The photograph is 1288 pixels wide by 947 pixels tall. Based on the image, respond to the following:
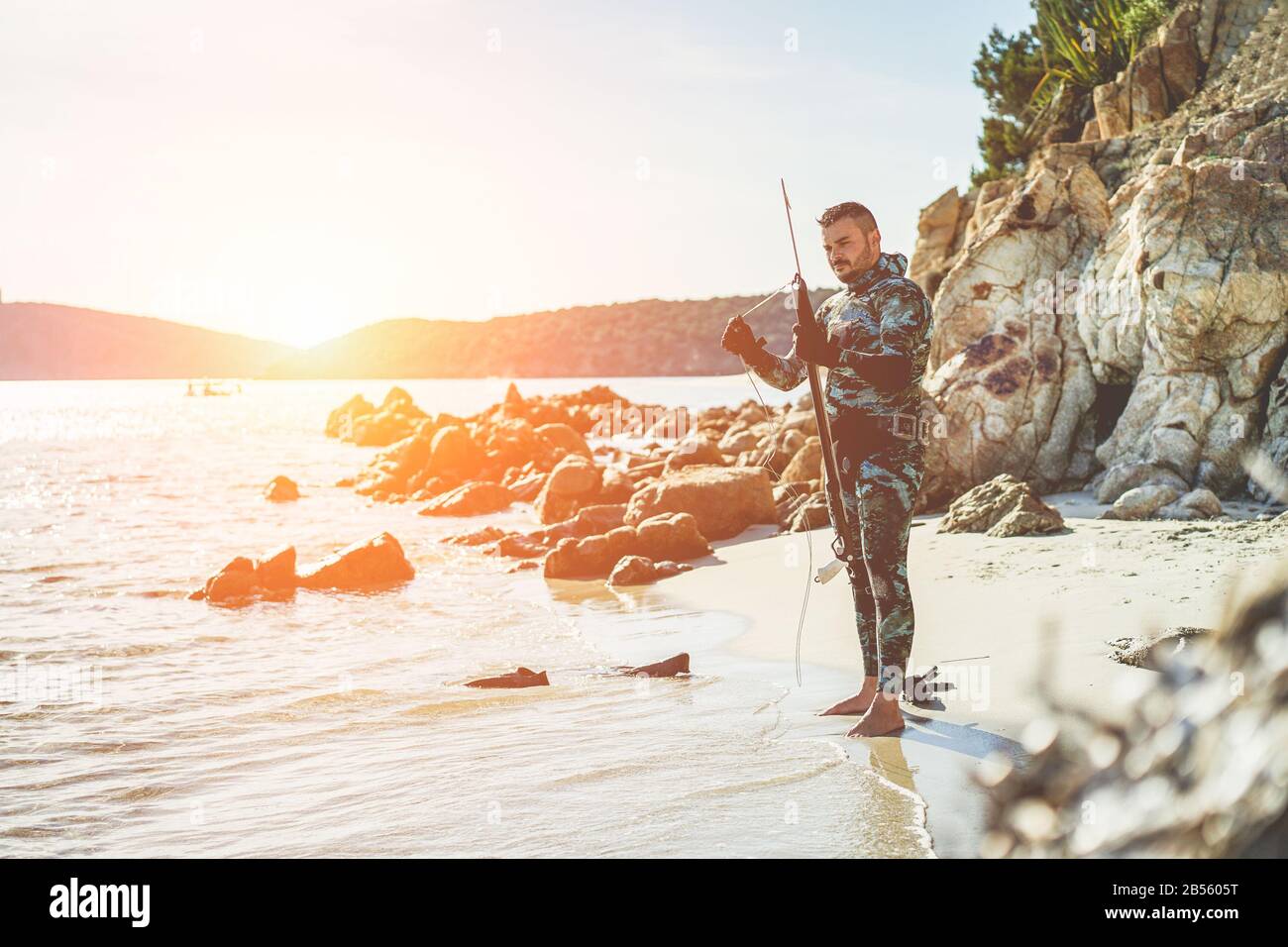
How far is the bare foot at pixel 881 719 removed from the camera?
4520mm

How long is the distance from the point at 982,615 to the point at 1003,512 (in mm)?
2513

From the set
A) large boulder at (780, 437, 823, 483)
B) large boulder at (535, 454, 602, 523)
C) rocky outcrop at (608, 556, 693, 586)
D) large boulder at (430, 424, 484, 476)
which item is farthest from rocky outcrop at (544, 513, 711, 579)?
large boulder at (430, 424, 484, 476)

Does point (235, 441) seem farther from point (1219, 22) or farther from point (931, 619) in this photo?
point (931, 619)

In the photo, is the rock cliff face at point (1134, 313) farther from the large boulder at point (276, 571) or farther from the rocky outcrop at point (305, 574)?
the large boulder at point (276, 571)

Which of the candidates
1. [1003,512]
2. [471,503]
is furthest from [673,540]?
[471,503]

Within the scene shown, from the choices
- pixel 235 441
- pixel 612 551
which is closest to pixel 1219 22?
pixel 612 551

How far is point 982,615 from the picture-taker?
21.0 feet

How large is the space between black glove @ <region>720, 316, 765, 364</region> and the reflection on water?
5.79 feet

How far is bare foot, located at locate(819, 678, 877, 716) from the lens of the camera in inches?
193

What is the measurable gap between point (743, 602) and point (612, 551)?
2.68m

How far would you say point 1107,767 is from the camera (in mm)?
863

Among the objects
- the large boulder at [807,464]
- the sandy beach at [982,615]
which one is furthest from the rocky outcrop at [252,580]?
the large boulder at [807,464]
